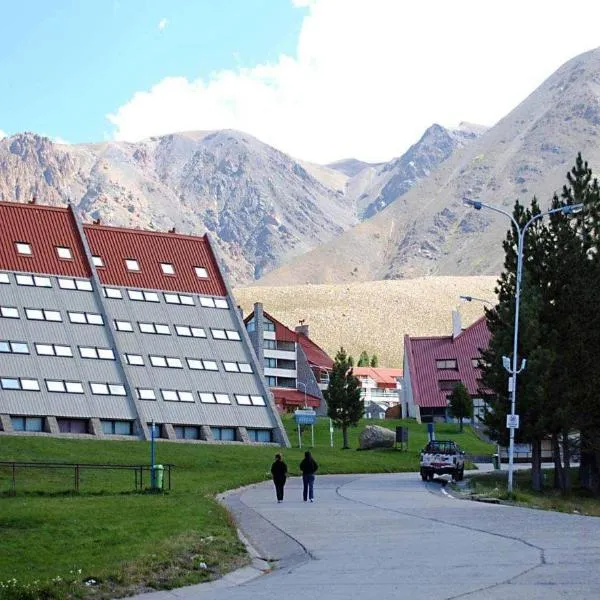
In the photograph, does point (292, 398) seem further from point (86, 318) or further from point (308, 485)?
point (308, 485)

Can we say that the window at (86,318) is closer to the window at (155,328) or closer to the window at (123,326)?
the window at (123,326)

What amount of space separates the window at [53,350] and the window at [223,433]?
1011 cm

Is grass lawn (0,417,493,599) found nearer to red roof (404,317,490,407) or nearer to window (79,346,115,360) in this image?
window (79,346,115,360)

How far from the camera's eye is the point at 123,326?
242 feet

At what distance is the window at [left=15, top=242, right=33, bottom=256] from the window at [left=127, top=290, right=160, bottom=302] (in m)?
6.89

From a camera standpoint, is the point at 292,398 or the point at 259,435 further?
the point at 292,398

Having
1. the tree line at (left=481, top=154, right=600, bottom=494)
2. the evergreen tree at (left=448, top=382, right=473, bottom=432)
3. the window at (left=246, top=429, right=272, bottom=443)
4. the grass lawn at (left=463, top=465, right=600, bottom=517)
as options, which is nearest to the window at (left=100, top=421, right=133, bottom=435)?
the window at (left=246, top=429, right=272, bottom=443)

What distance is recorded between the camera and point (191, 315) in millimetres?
77750

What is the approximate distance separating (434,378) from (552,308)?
225ft

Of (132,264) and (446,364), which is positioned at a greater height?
(132,264)

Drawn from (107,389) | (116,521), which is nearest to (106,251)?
(107,389)

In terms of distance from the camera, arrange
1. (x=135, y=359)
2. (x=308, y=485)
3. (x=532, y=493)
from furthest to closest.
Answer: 1. (x=135, y=359)
2. (x=532, y=493)
3. (x=308, y=485)

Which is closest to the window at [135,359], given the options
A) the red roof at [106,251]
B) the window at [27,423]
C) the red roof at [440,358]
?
the red roof at [106,251]

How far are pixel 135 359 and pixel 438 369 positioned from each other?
6127cm
